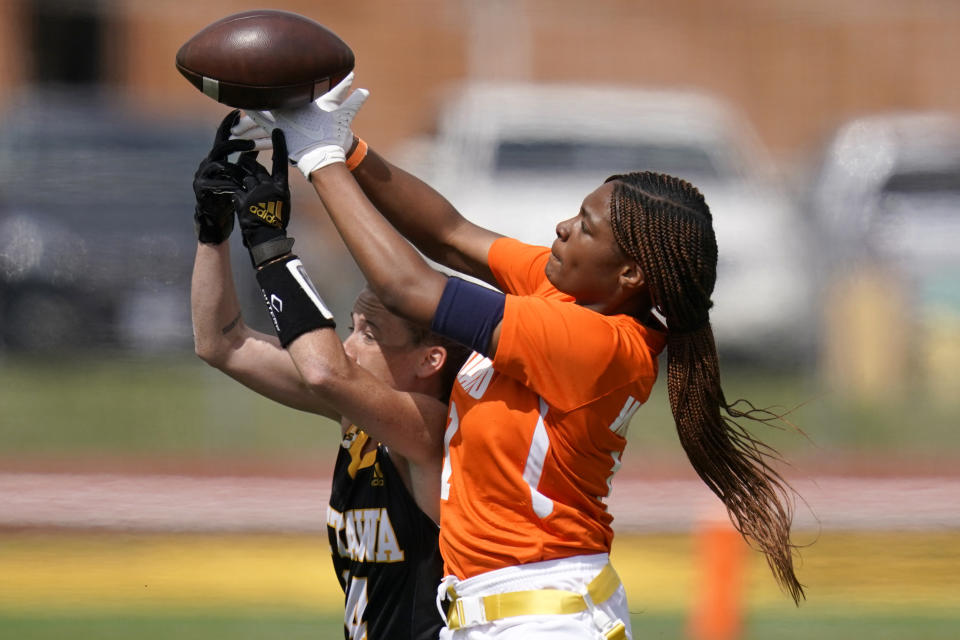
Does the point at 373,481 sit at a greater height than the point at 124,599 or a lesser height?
greater

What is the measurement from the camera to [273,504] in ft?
24.6

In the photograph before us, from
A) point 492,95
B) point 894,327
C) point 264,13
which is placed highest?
point 492,95

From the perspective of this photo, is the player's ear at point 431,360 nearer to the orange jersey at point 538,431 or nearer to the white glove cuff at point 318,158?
the orange jersey at point 538,431

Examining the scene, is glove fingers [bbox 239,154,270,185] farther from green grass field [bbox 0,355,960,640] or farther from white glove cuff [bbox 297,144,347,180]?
green grass field [bbox 0,355,960,640]

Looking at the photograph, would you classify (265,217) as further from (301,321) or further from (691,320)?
(691,320)

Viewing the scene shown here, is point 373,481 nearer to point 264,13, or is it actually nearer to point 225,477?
point 264,13

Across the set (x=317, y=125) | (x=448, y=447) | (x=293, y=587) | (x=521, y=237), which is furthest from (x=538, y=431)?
(x=521, y=237)

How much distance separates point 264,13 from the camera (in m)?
2.93

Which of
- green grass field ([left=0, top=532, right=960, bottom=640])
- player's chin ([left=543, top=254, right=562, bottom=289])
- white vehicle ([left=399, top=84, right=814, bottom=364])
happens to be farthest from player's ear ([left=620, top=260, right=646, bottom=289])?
white vehicle ([left=399, top=84, right=814, bottom=364])

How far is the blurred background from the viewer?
6.39 metres

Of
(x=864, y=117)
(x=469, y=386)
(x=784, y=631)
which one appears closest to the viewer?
(x=469, y=386)

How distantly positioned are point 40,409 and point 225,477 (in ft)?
6.87

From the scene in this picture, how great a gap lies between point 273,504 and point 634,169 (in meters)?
4.87

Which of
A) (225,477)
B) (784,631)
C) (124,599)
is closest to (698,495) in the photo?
(784,631)
